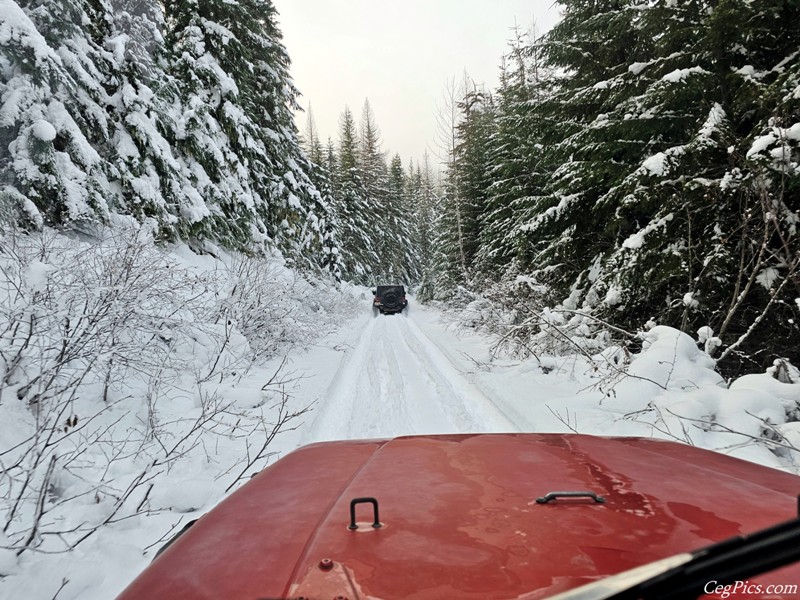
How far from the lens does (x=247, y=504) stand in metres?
1.55

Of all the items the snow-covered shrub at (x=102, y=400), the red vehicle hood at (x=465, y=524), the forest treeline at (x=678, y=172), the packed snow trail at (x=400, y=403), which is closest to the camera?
the red vehicle hood at (x=465, y=524)

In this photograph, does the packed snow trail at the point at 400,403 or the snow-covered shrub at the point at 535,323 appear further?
the snow-covered shrub at the point at 535,323

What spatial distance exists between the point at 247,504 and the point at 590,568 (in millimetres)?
1211

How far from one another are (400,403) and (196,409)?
2.74 metres

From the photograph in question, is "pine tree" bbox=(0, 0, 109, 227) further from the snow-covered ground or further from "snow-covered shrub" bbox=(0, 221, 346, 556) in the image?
the snow-covered ground

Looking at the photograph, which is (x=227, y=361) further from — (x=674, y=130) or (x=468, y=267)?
(x=468, y=267)

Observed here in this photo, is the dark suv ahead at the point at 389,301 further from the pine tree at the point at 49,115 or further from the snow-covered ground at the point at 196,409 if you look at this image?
the pine tree at the point at 49,115

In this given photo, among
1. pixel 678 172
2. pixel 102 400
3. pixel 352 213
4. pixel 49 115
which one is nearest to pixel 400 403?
pixel 102 400

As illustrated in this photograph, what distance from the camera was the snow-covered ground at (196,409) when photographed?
8.74ft

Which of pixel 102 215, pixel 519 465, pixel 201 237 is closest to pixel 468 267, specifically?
pixel 201 237

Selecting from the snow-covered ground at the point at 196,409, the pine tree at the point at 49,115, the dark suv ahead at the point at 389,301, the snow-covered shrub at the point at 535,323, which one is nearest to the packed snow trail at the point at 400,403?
the snow-covered ground at the point at 196,409

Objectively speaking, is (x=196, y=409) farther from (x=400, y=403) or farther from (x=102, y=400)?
(x=400, y=403)

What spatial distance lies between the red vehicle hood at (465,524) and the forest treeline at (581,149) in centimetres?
394

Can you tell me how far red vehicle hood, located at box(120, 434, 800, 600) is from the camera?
965 millimetres
